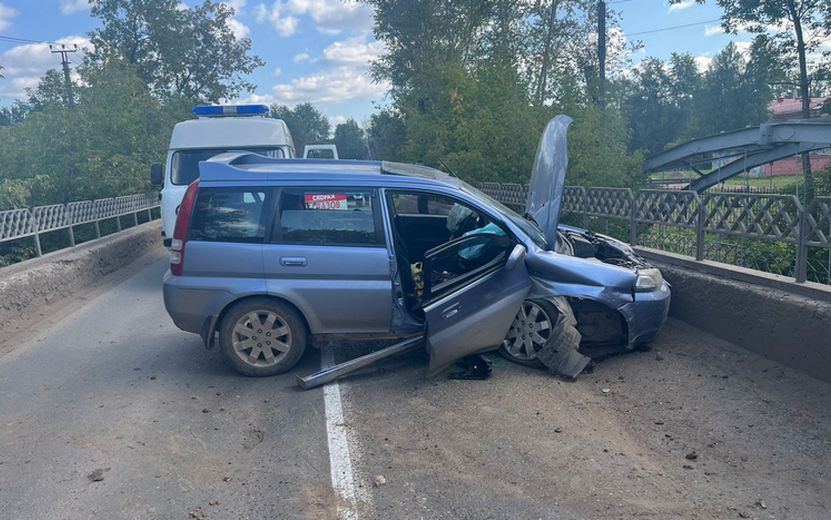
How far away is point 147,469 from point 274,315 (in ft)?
6.40

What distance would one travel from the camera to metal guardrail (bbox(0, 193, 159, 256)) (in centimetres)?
1020

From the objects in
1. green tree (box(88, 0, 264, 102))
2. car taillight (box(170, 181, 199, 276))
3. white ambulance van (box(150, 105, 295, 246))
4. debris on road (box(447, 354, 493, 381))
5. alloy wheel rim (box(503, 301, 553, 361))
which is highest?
green tree (box(88, 0, 264, 102))

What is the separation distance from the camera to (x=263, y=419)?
5.10m

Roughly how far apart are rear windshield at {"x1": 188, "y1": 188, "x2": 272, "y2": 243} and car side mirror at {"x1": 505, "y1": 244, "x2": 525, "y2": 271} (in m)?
2.23

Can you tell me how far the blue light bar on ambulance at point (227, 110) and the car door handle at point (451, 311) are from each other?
30.1 feet

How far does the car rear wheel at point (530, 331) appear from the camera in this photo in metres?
5.92

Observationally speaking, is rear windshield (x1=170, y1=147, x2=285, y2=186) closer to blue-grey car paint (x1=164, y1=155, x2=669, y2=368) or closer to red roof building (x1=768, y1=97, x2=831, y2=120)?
blue-grey car paint (x1=164, y1=155, x2=669, y2=368)

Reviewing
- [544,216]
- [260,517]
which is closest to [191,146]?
[544,216]

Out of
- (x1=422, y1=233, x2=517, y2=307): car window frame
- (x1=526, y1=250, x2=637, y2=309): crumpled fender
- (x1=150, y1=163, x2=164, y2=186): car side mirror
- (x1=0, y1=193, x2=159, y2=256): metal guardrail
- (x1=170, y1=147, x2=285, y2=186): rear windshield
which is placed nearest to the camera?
(x1=422, y1=233, x2=517, y2=307): car window frame

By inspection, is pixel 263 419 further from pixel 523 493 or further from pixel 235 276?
pixel 523 493

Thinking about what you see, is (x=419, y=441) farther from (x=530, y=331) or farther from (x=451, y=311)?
(x=530, y=331)

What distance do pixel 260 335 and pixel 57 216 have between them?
832 cm

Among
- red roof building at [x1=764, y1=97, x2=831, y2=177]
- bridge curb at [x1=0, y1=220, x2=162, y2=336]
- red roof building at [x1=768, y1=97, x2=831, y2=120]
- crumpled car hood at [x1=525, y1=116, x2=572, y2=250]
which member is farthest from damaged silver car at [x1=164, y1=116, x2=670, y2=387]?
red roof building at [x1=768, y1=97, x2=831, y2=120]

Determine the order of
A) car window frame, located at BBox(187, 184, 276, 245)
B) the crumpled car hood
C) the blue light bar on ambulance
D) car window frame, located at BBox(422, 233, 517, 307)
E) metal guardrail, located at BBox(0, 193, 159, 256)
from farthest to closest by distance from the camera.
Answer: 1. the blue light bar on ambulance
2. metal guardrail, located at BBox(0, 193, 159, 256)
3. the crumpled car hood
4. car window frame, located at BBox(187, 184, 276, 245)
5. car window frame, located at BBox(422, 233, 517, 307)
